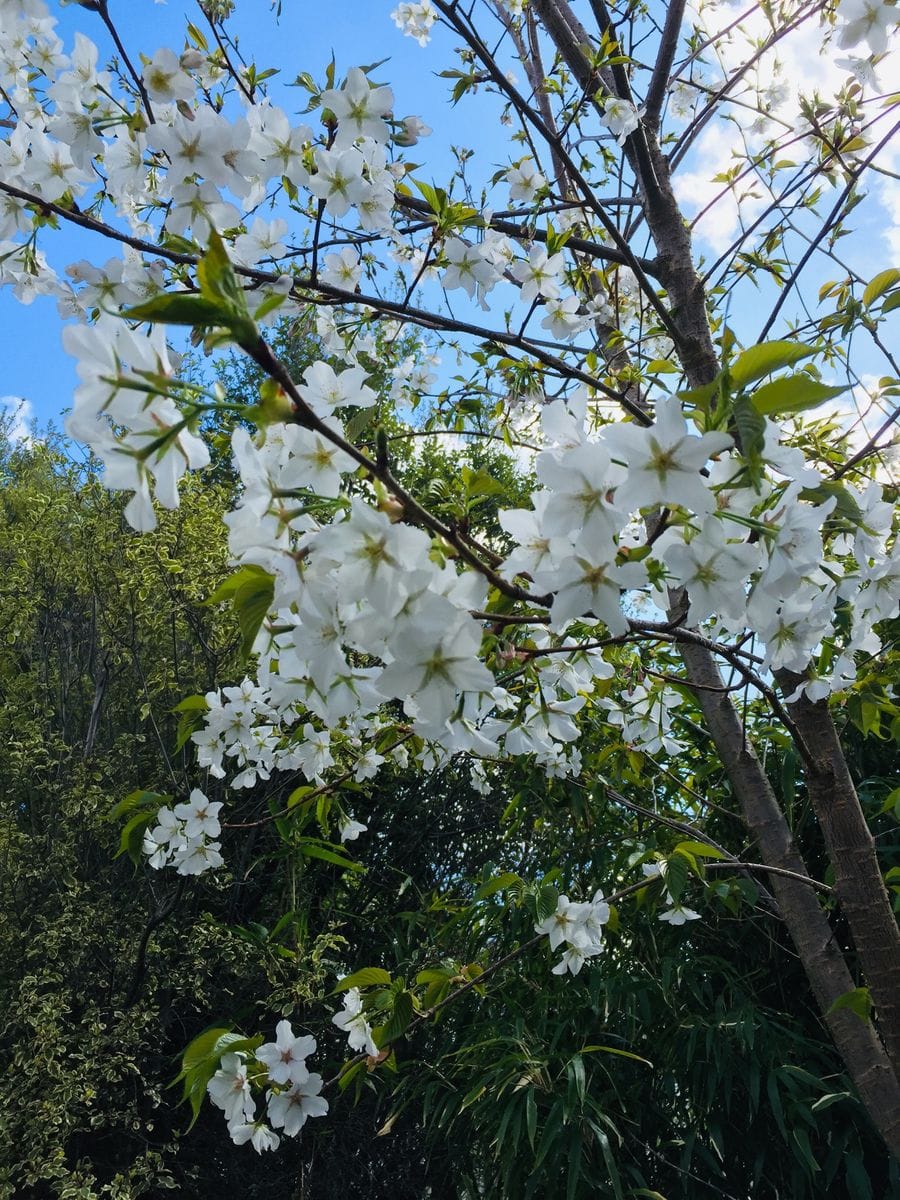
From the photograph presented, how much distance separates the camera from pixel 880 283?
89cm

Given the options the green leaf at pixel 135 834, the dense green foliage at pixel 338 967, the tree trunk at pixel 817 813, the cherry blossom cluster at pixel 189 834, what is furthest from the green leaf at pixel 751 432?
the cherry blossom cluster at pixel 189 834

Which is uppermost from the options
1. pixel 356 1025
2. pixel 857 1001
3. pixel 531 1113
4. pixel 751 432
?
pixel 751 432

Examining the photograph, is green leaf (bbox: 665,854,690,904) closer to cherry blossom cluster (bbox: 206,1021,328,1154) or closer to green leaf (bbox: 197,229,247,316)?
cherry blossom cluster (bbox: 206,1021,328,1154)

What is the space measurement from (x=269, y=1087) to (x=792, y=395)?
907mm

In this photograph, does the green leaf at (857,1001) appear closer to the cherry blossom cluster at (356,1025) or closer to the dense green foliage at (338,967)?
the dense green foliage at (338,967)

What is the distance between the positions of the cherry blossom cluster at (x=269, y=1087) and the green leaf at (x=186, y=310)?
808 millimetres

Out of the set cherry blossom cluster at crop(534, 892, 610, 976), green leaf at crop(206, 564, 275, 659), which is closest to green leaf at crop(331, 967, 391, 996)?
cherry blossom cluster at crop(534, 892, 610, 976)

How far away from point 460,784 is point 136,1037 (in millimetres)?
1498

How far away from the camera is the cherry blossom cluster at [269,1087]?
0.95 m

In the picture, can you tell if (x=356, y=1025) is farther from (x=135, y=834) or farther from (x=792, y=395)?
(x=792, y=395)

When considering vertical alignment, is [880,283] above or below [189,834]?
above

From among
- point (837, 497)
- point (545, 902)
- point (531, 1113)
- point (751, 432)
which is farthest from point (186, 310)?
point (531, 1113)

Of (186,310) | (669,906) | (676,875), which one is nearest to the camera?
(186,310)

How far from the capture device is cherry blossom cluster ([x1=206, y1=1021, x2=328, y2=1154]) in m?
0.95
